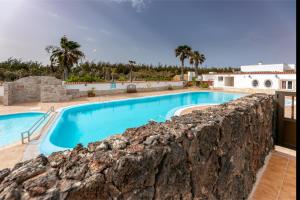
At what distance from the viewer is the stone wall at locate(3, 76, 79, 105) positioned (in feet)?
50.8

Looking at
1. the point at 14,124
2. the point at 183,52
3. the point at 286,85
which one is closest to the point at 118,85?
the point at 14,124

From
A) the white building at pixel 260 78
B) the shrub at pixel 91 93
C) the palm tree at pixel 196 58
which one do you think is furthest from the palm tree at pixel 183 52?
the shrub at pixel 91 93

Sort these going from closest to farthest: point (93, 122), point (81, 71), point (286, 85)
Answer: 1. point (93, 122)
2. point (286, 85)
3. point (81, 71)

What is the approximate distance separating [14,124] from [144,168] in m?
11.3

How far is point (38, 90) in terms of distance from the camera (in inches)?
654

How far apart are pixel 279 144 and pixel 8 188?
25.6 ft

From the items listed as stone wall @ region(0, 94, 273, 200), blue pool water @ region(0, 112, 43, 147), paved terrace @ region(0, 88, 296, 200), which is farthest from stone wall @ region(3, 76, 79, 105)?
stone wall @ region(0, 94, 273, 200)

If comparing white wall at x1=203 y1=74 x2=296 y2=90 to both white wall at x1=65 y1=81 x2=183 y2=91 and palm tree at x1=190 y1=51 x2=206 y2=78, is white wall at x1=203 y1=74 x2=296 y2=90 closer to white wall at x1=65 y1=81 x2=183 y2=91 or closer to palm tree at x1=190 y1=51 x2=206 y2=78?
palm tree at x1=190 y1=51 x2=206 y2=78

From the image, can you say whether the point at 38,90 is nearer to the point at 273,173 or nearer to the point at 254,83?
the point at 273,173

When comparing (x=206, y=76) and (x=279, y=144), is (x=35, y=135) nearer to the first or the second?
(x=279, y=144)

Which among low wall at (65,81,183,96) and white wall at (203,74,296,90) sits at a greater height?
white wall at (203,74,296,90)

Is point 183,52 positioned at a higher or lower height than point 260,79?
higher

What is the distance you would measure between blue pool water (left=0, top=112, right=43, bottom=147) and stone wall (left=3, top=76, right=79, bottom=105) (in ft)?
Result: 14.3

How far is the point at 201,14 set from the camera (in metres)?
22.6
